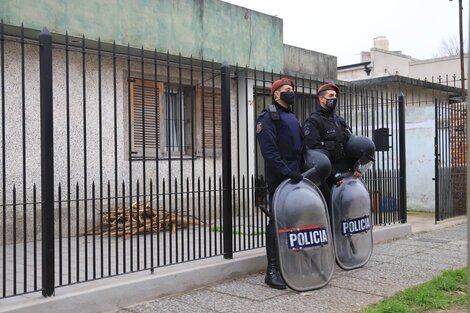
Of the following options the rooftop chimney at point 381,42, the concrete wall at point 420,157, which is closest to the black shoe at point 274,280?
the concrete wall at point 420,157

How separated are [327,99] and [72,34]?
443cm

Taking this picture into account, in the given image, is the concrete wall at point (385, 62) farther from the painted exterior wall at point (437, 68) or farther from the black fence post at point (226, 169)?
the black fence post at point (226, 169)

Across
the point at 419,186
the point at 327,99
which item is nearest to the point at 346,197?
the point at 327,99

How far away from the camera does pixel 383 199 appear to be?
9.10m

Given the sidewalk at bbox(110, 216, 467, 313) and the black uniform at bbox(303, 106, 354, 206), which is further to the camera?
the black uniform at bbox(303, 106, 354, 206)

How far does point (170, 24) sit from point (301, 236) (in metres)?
5.86

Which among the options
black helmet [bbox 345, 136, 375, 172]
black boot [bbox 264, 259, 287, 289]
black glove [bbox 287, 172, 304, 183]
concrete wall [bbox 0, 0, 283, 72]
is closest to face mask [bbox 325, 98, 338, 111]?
black helmet [bbox 345, 136, 375, 172]

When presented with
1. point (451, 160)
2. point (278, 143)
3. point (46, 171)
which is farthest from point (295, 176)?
point (451, 160)

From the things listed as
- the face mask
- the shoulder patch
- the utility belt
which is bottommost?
the utility belt

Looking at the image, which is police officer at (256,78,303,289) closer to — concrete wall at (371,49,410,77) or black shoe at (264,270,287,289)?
black shoe at (264,270,287,289)

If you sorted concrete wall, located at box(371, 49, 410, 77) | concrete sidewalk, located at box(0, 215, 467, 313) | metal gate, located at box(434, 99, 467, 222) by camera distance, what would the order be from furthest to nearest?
concrete wall, located at box(371, 49, 410, 77), metal gate, located at box(434, 99, 467, 222), concrete sidewalk, located at box(0, 215, 467, 313)

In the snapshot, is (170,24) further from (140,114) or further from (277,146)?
(277,146)

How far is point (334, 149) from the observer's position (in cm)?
642

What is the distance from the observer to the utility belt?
6.36 m
